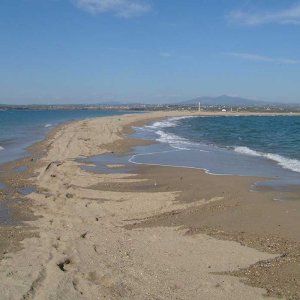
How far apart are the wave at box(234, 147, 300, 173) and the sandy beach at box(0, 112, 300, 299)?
14.2 ft

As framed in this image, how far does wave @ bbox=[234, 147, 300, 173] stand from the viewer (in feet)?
59.2

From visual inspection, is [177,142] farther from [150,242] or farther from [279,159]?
[150,242]

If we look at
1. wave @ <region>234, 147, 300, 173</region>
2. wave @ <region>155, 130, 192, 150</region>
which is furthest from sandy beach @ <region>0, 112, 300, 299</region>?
wave @ <region>155, 130, 192, 150</region>

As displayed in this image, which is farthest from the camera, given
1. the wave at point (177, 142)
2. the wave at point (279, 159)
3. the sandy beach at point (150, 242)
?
the wave at point (177, 142)

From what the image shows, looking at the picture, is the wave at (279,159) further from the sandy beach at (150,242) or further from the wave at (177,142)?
the sandy beach at (150,242)

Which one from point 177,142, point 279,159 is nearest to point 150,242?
point 279,159

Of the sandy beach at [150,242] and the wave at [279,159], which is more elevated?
the sandy beach at [150,242]

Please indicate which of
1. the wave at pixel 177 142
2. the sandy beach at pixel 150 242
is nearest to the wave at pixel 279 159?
the wave at pixel 177 142

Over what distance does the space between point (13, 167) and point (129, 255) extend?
41.5 ft

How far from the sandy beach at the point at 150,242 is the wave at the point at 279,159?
170 inches

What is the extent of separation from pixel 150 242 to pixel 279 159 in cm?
1409

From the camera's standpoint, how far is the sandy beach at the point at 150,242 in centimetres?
631

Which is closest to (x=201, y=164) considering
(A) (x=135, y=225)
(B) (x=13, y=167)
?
(B) (x=13, y=167)

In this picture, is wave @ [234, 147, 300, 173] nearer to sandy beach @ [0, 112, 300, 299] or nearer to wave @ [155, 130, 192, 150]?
wave @ [155, 130, 192, 150]
